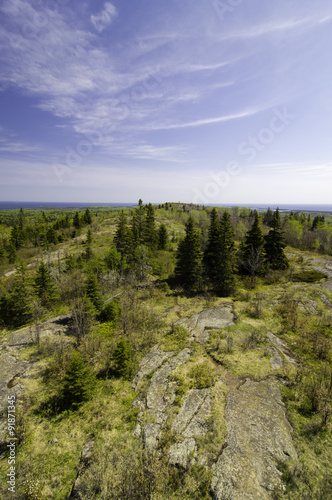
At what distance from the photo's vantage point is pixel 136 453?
29.6 ft

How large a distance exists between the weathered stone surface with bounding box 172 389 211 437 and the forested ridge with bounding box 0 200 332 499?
1.45 feet

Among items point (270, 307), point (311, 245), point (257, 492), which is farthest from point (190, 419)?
point (311, 245)

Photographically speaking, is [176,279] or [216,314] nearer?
[216,314]

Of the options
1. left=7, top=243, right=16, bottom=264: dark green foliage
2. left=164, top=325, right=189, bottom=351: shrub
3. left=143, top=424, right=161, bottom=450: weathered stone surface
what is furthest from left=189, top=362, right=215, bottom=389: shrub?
left=7, top=243, right=16, bottom=264: dark green foliage

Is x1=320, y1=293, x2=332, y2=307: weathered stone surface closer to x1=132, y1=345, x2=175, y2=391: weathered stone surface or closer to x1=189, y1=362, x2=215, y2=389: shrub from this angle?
x1=189, y1=362, x2=215, y2=389: shrub

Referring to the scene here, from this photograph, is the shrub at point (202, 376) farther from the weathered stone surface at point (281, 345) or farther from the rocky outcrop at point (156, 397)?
the weathered stone surface at point (281, 345)

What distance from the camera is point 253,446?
355 inches

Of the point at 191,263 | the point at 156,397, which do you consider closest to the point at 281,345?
the point at 156,397

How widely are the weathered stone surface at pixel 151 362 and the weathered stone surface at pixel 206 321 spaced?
12.2 feet

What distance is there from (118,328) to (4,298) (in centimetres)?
1260

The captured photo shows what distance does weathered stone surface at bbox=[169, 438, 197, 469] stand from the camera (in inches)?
334

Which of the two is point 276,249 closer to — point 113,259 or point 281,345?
point 281,345

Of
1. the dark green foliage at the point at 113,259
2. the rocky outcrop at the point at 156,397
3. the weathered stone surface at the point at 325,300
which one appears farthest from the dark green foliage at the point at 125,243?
the weathered stone surface at the point at 325,300

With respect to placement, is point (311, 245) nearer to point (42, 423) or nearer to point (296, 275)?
point (296, 275)
